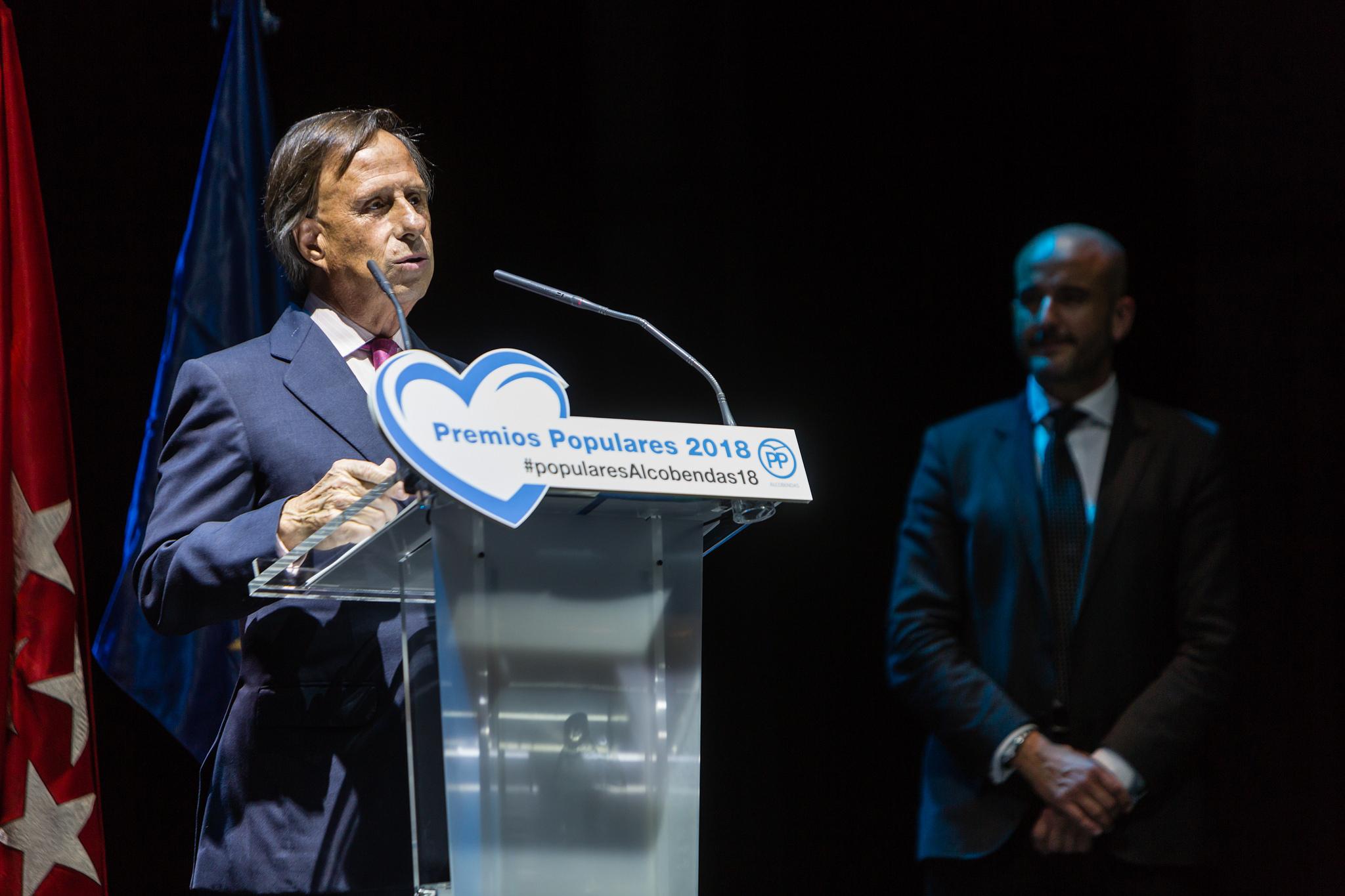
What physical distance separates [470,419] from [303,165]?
3.60 ft

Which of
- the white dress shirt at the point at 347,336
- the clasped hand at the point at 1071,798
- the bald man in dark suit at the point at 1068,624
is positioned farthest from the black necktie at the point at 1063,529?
the white dress shirt at the point at 347,336

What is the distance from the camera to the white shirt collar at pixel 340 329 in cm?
215

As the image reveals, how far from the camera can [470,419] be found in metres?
1.35

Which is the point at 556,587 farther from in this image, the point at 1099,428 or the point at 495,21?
the point at 495,21

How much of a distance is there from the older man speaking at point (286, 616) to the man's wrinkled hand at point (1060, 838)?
1.65 m

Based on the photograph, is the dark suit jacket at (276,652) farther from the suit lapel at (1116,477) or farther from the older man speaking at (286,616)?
the suit lapel at (1116,477)

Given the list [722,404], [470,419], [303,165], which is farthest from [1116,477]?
[470,419]

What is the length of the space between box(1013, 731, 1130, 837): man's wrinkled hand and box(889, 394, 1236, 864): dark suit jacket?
1.6 inches

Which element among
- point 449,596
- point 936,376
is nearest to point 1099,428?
point 936,376

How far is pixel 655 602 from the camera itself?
149 centimetres

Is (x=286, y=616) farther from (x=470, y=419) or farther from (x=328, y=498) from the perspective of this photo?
(x=470, y=419)

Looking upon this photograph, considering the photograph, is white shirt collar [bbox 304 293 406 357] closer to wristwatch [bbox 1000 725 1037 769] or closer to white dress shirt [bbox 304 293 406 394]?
white dress shirt [bbox 304 293 406 394]

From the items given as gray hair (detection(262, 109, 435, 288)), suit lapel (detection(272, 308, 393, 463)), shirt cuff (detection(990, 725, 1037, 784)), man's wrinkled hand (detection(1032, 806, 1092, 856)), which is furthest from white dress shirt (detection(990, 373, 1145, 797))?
suit lapel (detection(272, 308, 393, 463))

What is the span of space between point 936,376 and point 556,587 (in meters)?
2.07
